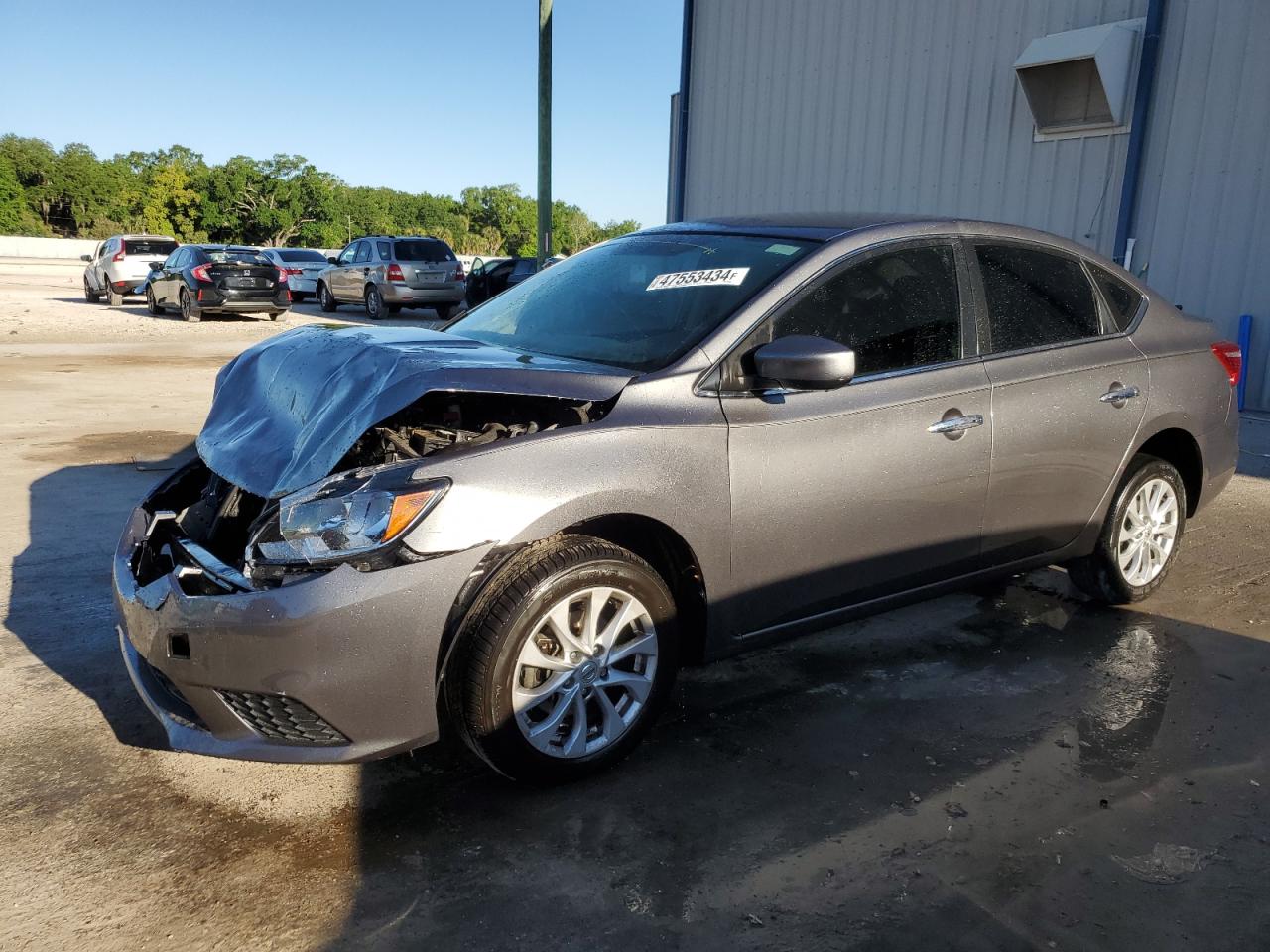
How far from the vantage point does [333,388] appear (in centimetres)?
312

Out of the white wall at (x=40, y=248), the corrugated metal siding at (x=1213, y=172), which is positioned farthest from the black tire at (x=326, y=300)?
the white wall at (x=40, y=248)

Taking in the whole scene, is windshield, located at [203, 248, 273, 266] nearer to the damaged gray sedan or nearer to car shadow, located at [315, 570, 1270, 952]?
the damaged gray sedan

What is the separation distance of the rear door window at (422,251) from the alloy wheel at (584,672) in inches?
769

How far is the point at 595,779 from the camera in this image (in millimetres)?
3123

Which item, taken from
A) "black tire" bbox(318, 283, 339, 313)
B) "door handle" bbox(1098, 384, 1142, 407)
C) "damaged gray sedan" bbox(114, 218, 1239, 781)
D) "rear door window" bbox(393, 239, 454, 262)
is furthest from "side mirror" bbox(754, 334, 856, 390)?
"black tire" bbox(318, 283, 339, 313)

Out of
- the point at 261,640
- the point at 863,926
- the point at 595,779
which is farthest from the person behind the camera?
the point at 595,779

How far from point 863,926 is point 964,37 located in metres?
12.6

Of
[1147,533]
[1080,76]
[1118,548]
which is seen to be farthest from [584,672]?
[1080,76]

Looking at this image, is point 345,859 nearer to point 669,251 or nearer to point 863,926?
point 863,926

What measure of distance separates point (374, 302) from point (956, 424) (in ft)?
64.6

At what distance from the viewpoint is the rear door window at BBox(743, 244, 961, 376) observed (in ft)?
11.5

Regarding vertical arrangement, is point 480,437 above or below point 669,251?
below

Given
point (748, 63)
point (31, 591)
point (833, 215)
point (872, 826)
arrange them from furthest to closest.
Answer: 1. point (748, 63)
2. point (31, 591)
3. point (833, 215)
4. point (872, 826)

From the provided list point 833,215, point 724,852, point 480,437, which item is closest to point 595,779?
point 724,852
